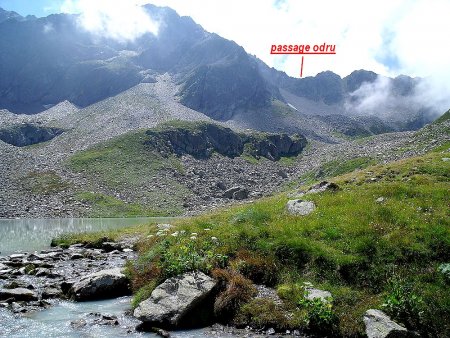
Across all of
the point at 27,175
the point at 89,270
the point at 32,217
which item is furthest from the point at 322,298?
the point at 27,175

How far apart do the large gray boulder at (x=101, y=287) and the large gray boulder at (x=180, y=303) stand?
13.7 feet

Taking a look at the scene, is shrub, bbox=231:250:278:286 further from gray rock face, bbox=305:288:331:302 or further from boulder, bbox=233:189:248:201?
boulder, bbox=233:189:248:201

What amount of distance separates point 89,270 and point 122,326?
12.0m

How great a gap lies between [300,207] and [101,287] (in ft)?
43.4

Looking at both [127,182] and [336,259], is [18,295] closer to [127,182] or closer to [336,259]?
[336,259]

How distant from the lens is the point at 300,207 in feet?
81.3

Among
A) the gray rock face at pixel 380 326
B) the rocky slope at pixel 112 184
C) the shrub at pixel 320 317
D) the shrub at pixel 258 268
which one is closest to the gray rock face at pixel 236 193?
the rocky slope at pixel 112 184

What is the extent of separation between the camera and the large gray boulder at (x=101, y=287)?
1967cm

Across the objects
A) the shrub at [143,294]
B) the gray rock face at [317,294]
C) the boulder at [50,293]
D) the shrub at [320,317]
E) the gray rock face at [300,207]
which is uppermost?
the gray rock face at [300,207]

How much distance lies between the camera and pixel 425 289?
604 inches

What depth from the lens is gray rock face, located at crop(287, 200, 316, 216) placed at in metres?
24.1

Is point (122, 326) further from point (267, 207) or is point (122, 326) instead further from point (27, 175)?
point (27, 175)

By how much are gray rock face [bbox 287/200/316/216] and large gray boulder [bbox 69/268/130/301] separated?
11371 millimetres

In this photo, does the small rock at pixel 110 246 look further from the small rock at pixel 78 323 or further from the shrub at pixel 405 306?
the shrub at pixel 405 306
